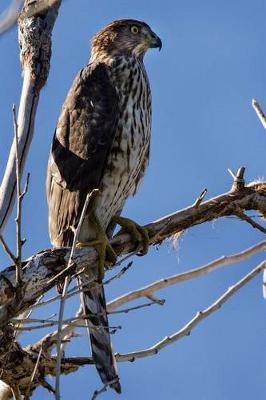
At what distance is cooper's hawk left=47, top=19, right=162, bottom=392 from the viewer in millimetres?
4754

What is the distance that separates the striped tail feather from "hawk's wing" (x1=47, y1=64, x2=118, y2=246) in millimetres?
342

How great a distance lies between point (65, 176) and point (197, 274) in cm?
111

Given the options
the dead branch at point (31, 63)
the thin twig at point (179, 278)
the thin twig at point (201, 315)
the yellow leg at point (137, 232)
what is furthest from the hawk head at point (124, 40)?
the thin twig at point (201, 315)

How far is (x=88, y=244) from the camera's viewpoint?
4629 millimetres

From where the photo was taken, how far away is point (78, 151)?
4895mm

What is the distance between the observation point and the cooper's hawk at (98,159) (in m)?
4.75

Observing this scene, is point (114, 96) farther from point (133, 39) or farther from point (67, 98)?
point (133, 39)

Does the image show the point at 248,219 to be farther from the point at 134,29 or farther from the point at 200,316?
the point at 134,29

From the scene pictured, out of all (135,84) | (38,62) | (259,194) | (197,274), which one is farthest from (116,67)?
(197,274)

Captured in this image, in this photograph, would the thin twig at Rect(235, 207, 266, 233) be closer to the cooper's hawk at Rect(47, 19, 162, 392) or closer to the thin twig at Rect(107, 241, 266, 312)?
the thin twig at Rect(107, 241, 266, 312)

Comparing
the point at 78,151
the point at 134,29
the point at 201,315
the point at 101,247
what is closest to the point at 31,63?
the point at 78,151

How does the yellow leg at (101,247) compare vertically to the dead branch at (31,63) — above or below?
below

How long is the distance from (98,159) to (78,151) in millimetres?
132

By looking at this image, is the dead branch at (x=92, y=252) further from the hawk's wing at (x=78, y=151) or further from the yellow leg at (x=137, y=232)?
the hawk's wing at (x=78, y=151)
